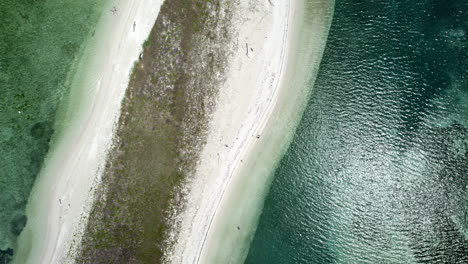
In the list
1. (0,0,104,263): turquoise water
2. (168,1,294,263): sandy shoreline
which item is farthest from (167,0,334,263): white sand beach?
(0,0,104,263): turquoise water

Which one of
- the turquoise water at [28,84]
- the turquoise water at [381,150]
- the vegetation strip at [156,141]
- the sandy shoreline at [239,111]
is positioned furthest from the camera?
the turquoise water at [381,150]

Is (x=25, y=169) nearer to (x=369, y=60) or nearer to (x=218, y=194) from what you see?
(x=218, y=194)

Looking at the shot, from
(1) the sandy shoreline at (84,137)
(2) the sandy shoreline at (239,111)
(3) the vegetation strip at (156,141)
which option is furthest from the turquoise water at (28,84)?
(2) the sandy shoreline at (239,111)

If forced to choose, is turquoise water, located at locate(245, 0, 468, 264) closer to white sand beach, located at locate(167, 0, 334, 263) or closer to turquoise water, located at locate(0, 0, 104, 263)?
white sand beach, located at locate(167, 0, 334, 263)

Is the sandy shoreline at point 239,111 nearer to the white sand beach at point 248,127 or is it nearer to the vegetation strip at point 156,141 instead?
the white sand beach at point 248,127

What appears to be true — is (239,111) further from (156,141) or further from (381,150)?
(381,150)

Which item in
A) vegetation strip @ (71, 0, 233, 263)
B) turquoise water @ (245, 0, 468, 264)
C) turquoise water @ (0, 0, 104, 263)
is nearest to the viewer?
vegetation strip @ (71, 0, 233, 263)
